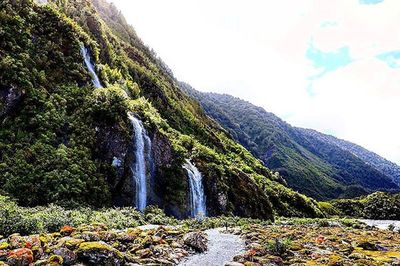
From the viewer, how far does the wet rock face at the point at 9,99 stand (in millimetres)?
37169

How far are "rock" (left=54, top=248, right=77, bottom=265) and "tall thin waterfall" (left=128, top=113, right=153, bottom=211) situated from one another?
23.9 metres

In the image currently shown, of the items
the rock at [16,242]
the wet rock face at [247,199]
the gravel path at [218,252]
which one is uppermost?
the wet rock face at [247,199]

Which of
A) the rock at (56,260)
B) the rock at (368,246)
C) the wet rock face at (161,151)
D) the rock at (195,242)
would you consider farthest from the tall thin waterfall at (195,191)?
the rock at (56,260)

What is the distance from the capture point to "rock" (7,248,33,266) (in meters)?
14.9

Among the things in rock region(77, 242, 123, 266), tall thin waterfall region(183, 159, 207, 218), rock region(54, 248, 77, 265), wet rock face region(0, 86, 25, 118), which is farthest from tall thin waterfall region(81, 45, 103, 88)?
rock region(54, 248, 77, 265)

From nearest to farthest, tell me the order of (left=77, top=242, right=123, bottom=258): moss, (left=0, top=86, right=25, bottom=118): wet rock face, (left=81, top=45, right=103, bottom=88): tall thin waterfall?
1. (left=77, top=242, right=123, bottom=258): moss
2. (left=0, top=86, right=25, bottom=118): wet rock face
3. (left=81, top=45, right=103, bottom=88): tall thin waterfall

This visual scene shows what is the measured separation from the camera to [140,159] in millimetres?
43719

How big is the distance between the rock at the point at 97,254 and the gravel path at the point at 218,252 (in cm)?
397

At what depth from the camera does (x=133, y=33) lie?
147m

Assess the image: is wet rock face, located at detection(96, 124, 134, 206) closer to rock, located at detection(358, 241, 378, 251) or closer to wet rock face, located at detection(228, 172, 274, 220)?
wet rock face, located at detection(228, 172, 274, 220)

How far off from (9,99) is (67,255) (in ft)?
89.1

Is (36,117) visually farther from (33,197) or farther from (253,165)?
(253,165)

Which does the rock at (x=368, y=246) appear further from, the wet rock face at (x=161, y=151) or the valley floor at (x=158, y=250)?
Result: the wet rock face at (x=161, y=151)

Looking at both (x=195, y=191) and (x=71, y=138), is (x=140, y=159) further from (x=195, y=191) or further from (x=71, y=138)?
→ (x=195, y=191)
